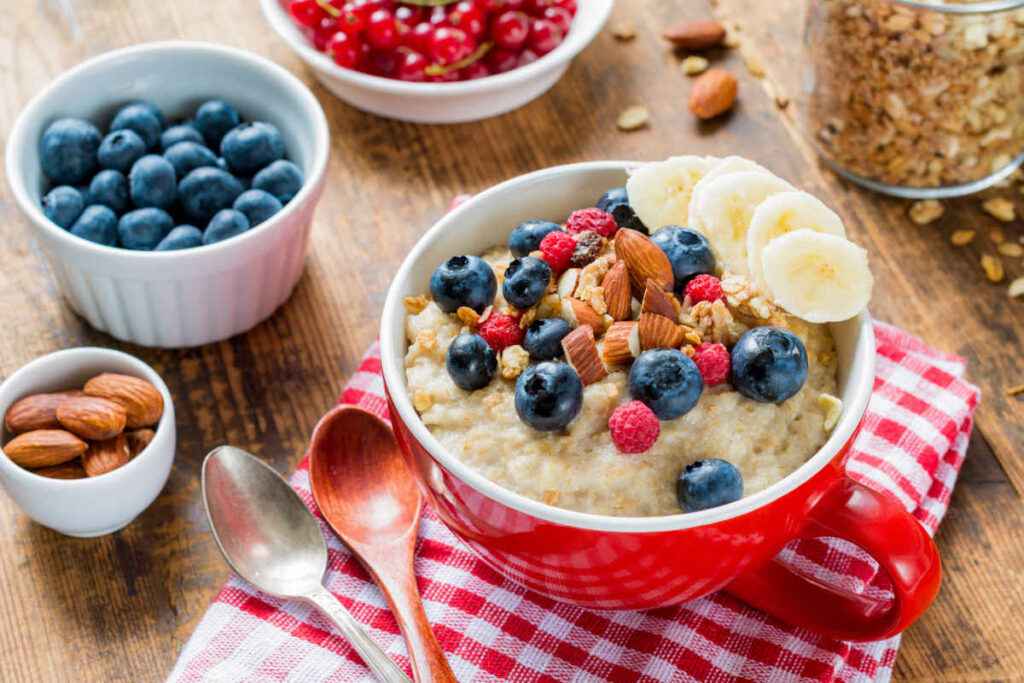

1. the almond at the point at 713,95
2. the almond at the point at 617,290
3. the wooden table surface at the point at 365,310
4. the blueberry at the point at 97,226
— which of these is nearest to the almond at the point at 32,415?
the wooden table surface at the point at 365,310

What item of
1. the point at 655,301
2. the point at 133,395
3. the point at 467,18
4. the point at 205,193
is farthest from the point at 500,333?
the point at 467,18

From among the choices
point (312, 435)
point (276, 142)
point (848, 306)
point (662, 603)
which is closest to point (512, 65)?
point (276, 142)

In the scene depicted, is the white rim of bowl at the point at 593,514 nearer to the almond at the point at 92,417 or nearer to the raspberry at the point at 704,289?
the raspberry at the point at 704,289

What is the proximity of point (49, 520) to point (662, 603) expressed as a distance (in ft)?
2.41

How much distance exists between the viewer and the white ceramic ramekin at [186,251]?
60.7 inches

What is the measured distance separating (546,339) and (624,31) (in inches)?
42.1

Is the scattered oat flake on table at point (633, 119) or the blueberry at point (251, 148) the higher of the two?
the blueberry at point (251, 148)

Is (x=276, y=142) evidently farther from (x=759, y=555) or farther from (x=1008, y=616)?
(x=1008, y=616)

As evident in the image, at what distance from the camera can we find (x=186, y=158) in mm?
1661

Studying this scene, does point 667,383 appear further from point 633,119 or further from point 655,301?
point 633,119

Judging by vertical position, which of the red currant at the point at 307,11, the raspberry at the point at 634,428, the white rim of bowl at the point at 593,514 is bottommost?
the red currant at the point at 307,11

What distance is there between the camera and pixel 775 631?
4.28 feet

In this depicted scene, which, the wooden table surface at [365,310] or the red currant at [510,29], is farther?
the red currant at [510,29]

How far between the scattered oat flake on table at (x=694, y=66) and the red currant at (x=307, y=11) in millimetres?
619
